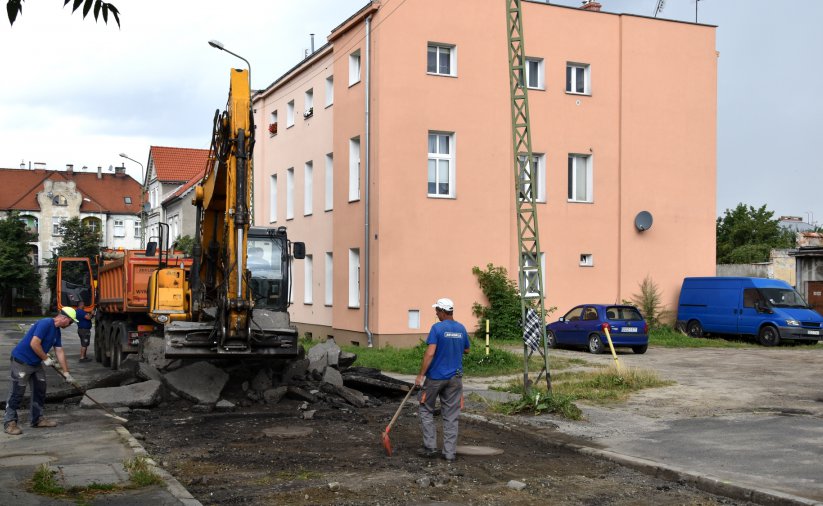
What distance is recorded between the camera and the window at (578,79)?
2955cm

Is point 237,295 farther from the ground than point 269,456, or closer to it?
farther from the ground

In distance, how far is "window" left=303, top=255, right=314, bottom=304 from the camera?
32.6 metres

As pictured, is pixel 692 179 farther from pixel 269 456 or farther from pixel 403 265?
pixel 269 456

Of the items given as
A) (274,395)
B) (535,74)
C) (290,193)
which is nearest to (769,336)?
(535,74)

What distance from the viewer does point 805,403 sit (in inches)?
564

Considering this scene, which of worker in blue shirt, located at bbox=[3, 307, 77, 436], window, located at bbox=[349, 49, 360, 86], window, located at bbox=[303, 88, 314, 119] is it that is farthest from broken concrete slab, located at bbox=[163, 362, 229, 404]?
window, located at bbox=[303, 88, 314, 119]

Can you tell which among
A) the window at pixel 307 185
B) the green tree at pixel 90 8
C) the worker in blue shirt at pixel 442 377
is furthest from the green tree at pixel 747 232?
the green tree at pixel 90 8

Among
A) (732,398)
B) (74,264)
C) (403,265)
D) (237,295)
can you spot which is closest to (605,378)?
(732,398)

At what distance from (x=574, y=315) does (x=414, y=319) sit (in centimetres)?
468

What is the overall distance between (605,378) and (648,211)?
14.9 metres

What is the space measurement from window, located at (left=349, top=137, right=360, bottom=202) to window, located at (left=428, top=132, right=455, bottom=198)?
2632 millimetres

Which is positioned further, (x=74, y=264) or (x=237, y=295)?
(x=74, y=264)

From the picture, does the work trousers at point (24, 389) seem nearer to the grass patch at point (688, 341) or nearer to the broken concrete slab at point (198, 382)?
the broken concrete slab at point (198, 382)

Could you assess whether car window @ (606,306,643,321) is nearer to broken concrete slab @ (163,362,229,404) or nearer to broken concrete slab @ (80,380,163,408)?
broken concrete slab @ (163,362,229,404)
